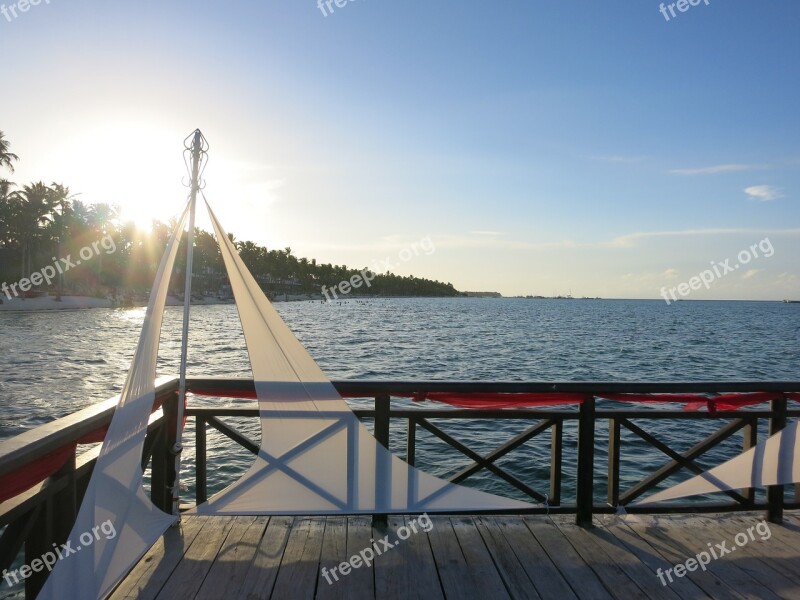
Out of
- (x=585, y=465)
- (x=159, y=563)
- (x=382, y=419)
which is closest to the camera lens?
(x=159, y=563)

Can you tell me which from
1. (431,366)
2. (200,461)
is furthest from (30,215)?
(200,461)

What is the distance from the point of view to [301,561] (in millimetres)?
3678

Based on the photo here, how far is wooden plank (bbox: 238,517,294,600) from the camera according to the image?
3.30 metres

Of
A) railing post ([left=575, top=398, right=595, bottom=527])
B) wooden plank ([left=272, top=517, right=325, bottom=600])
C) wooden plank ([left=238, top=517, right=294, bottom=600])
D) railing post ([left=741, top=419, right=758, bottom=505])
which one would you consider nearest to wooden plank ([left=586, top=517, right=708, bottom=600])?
railing post ([left=575, top=398, right=595, bottom=527])

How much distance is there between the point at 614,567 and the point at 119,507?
3.26 m

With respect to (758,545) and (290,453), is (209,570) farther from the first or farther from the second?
(758,545)

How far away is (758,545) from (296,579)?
3497 mm

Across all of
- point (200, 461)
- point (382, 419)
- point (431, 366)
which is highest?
point (382, 419)

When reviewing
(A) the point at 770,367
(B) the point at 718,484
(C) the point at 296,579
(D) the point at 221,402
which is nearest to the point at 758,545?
(B) the point at 718,484

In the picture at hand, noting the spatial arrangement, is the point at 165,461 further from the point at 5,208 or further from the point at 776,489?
the point at 5,208

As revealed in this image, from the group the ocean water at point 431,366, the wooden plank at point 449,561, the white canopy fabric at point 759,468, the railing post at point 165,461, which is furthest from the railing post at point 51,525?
the ocean water at point 431,366

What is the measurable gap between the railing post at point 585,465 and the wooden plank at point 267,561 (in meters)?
2.37

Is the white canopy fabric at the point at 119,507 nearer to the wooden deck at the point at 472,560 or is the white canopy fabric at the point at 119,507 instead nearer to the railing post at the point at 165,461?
the wooden deck at the point at 472,560

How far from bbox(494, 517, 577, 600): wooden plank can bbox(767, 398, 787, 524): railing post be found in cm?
214
